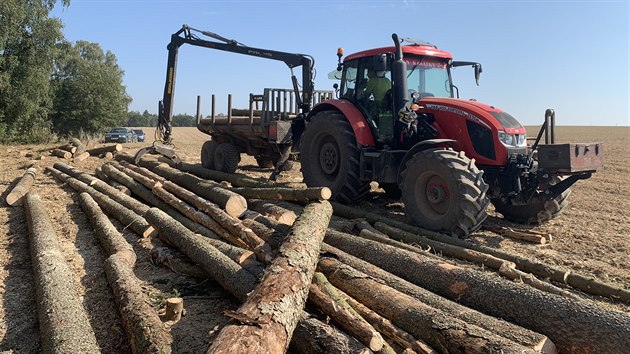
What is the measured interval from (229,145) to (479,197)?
795 cm

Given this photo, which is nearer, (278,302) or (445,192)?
(278,302)

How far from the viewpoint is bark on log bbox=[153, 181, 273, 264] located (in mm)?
4441

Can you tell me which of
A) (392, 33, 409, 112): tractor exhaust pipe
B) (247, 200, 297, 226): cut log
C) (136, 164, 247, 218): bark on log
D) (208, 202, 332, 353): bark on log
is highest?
(392, 33, 409, 112): tractor exhaust pipe

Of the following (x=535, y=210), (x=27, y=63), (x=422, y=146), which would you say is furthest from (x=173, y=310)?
(x=27, y=63)

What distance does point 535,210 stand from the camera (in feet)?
22.9

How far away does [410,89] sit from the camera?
725 centimetres

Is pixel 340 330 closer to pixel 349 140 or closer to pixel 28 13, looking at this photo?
pixel 349 140

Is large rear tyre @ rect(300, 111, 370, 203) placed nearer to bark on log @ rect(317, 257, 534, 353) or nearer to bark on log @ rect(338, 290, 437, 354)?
bark on log @ rect(317, 257, 534, 353)

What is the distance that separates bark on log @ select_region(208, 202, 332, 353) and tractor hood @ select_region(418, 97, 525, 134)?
3219mm

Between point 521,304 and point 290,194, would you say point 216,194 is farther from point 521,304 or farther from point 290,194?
point 521,304

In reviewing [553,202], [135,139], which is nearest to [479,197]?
[553,202]

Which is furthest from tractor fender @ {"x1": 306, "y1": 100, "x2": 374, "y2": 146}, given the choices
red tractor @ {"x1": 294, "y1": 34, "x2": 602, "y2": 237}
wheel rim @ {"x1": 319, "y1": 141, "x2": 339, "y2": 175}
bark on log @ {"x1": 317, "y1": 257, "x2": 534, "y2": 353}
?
bark on log @ {"x1": 317, "y1": 257, "x2": 534, "y2": 353}

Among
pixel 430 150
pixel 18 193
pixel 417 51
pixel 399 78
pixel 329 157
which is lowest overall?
pixel 18 193

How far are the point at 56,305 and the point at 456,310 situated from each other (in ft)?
10.3
